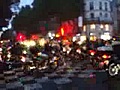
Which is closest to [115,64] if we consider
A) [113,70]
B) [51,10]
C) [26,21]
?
[113,70]

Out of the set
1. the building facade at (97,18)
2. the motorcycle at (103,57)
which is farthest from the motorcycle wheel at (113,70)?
the building facade at (97,18)

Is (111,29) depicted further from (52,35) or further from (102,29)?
(52,35)

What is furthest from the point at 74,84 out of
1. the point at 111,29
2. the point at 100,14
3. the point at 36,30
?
the point at 100,14

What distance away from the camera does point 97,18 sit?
90.3 meters

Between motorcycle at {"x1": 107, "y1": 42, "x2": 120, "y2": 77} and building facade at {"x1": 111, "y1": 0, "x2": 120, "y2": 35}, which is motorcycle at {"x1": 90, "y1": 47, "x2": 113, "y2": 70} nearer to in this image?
motorcycle at {"x1": 107, "y1": 42, "x2": 120, "y2": 77}

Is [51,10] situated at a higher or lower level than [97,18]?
lower

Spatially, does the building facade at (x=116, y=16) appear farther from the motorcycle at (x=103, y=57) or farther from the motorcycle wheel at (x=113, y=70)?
the motorcycle wheel at (x=113, y=70)

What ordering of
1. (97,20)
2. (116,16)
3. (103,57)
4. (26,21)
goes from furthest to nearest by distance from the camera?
(97,20)
(116,16)
(26,21)
(103,57)

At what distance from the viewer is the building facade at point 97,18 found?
86.3 meters

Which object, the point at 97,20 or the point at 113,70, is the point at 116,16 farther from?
the point at 113,70

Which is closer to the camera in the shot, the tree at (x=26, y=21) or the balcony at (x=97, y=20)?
the tree at (x=26, y=21)

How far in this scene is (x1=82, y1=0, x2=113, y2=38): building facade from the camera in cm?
8631

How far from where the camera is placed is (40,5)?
56.0 m

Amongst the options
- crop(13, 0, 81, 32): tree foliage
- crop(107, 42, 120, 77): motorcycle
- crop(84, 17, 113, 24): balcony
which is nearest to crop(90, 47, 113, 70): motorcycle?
crop(107, 42, 120, 77): motorcycle
